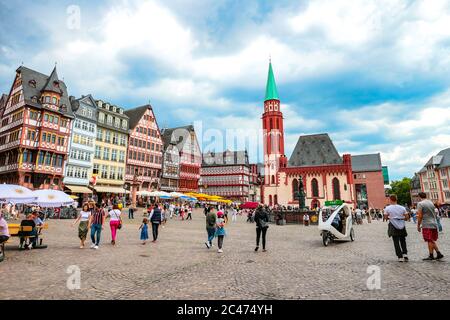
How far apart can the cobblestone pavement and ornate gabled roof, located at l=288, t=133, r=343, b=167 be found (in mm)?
56548

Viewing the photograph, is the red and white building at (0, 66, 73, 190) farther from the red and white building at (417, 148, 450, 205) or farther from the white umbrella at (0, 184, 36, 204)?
the red and white building at (417, 148, 450, 205)

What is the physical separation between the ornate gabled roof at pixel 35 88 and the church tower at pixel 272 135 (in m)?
46.1

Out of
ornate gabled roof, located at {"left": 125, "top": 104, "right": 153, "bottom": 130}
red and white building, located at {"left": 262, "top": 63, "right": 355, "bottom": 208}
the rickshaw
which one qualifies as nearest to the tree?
red and white building, located at {"left": 262, "top": 63, "right": 355, "bottom": 208}

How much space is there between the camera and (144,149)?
54.1 metres

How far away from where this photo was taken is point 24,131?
114ft

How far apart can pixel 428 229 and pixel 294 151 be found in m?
62.8

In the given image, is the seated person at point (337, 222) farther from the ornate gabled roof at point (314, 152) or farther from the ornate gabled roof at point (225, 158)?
the ornate gabled roof at point (225, 158)

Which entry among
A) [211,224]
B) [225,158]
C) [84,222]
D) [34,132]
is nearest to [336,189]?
[225,158]

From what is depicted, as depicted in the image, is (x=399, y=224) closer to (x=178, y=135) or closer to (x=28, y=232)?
(x=28, y=232)

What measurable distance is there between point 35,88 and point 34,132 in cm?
626

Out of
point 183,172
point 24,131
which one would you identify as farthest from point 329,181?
point 24,131

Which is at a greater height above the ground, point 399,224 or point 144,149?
point 144,149

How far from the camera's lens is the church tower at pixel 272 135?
71.4m

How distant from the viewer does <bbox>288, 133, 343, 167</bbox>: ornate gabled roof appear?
6469 cm
